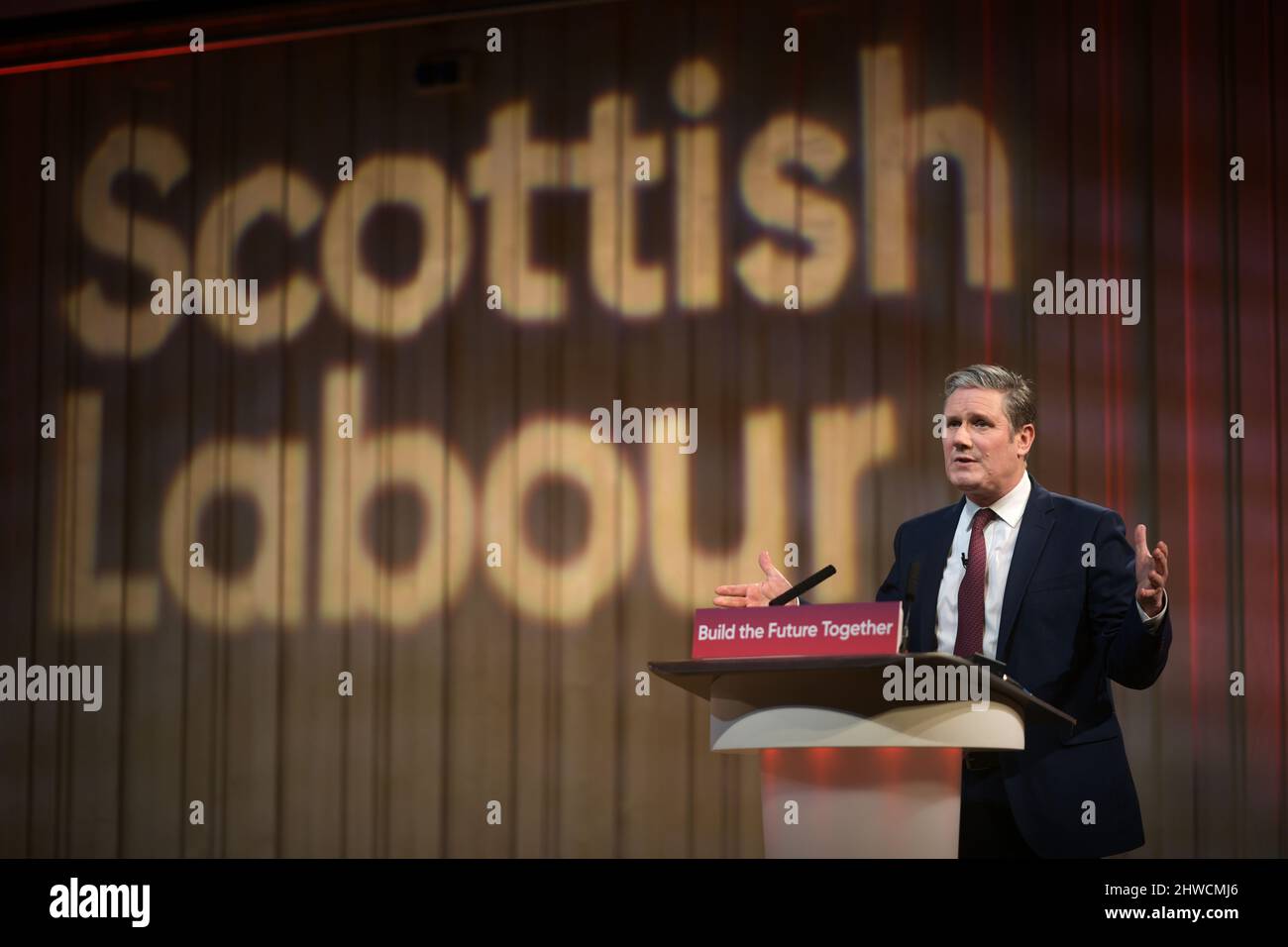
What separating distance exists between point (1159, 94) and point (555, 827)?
314 cm

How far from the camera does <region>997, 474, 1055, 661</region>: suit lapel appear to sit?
280 centimetres

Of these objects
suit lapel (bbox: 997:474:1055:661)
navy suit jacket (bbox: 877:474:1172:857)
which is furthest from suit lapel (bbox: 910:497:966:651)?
suit lapel (bbox: 997:474:1055:661)

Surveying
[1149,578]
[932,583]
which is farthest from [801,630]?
[932,583]

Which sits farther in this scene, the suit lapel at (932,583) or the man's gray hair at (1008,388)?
the man's gray hair at (1008,388)

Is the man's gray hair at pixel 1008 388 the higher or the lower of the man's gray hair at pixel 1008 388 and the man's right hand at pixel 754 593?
the higher

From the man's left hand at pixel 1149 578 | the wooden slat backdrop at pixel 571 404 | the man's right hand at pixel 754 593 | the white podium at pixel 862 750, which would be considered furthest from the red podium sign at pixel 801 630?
the wooden slat backdrop at pixel 571 404

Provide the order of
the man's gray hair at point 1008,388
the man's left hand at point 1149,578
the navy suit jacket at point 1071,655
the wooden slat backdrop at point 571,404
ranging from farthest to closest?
the wooden slat backdrop at point 571,404, the man's gray hair at point 1008,388, the navy suit jacket at point 1071,655, the man's left hand at point 1149,578

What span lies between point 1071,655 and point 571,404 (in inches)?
105

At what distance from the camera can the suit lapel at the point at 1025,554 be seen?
9.19 ft

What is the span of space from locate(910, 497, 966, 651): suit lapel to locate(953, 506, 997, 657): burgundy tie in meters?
0.05

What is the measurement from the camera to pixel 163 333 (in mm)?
5590

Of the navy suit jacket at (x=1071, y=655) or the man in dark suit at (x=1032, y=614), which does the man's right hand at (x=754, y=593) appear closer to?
the man in dark suit at (x=1032, y=614)
